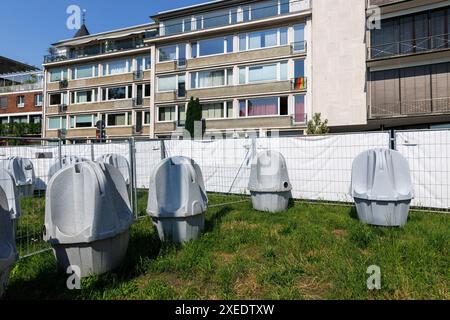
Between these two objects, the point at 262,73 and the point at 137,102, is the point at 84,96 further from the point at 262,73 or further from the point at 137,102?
the point at 262,73

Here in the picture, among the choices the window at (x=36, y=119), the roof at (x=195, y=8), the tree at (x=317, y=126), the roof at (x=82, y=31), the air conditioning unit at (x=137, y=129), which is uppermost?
the roof at (x=82, y=31)

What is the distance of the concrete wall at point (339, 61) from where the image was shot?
24.8m

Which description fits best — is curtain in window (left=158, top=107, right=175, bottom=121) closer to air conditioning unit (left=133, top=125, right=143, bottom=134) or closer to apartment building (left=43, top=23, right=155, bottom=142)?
apartment building (left=43, top=23, right=155, bottom=142)

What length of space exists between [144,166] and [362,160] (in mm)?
7883

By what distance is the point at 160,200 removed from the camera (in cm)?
473

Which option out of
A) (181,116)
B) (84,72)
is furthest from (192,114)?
(84,72)

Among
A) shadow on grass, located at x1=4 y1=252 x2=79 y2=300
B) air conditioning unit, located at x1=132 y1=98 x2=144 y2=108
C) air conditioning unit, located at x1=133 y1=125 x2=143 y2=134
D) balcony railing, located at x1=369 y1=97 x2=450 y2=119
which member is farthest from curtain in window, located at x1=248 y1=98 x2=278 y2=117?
shadow on grass, located at x1=4 y1=252 x2=79 y2=300

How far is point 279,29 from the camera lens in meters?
28.6

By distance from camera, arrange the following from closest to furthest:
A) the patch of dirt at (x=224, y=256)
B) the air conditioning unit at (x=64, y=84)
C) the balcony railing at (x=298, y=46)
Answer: the patch of dirt at (x=224, y=256), the balcony railing at (x=298, y=46), the air conditioning unit at (x=64, y=84)

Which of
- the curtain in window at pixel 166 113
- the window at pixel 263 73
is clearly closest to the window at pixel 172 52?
the curtain in window at pixel 166 113

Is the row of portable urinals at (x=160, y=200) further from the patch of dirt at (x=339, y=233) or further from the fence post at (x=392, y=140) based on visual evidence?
the fence post at (x=392, y=140)

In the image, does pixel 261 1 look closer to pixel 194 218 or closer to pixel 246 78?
pixel 246 78

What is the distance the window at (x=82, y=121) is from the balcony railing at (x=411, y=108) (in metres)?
30.5

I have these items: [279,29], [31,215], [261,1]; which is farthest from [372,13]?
[31,215]
